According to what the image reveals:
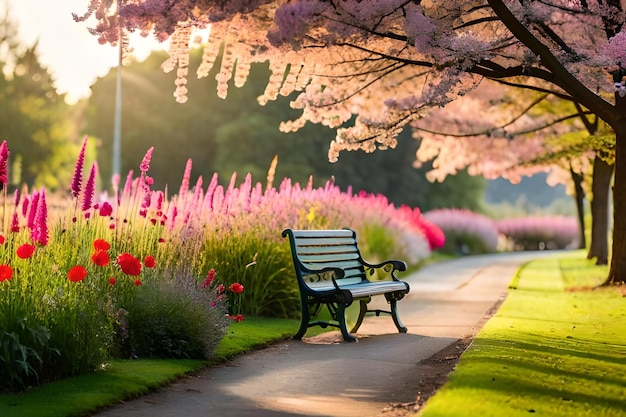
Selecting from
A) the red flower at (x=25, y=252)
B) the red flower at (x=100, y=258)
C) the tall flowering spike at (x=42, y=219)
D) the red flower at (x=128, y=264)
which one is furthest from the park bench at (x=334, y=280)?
the red flower at (x=25, y=252)

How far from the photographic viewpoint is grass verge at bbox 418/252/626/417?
710 cm

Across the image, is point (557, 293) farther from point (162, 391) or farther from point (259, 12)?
point (162, 391)

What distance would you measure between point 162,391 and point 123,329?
129 cm

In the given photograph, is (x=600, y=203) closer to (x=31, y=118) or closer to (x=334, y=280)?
(x=334, y=280)

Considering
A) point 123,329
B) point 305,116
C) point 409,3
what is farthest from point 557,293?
point 123,329

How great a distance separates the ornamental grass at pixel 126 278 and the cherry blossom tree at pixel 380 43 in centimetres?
171

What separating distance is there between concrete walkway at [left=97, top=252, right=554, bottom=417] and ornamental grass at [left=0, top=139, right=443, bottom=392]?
0.71 metres

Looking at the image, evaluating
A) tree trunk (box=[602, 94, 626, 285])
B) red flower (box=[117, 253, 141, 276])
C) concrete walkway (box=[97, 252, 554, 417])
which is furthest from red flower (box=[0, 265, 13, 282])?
tree trunk (box=[602, 94, 626, 285])

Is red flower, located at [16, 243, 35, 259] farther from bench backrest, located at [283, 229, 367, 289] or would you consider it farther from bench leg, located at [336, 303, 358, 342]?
bench leg, located at [336, 303, 358, 342]

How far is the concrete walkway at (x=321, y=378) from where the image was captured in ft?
23.3

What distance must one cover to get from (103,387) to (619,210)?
38.7 feet

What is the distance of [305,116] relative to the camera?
15.0m

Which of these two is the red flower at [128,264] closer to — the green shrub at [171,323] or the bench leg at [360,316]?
the green shrub at [171,323]

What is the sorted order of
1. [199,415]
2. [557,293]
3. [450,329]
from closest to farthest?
[199,415] < [450,329] < [557,293]
